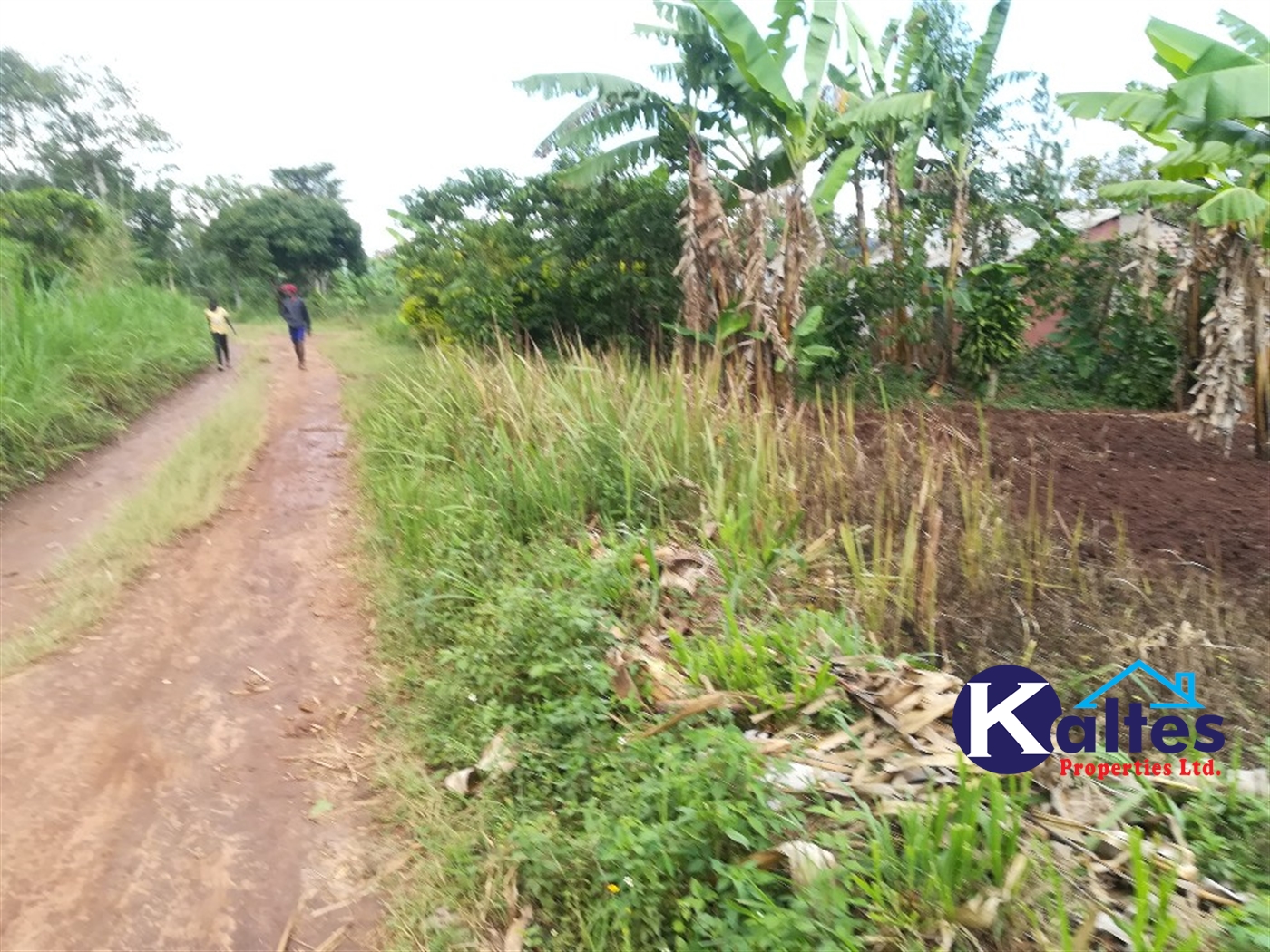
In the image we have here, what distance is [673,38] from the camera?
768 centimetres

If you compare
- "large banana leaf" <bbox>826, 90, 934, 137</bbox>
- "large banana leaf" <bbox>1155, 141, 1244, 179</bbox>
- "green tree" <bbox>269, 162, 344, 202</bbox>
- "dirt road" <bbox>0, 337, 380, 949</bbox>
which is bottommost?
"dirt road" <bbox>0, 337, 380, 949</bbox>

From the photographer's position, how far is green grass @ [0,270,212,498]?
6035mm

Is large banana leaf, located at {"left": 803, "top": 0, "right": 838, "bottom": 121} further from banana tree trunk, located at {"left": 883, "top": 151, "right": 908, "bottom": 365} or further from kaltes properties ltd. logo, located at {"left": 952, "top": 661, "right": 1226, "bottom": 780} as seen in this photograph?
kaltes properties ltd. logo, located at {"left": 952, "top": 661, "right": 1226, "bottom": 780}

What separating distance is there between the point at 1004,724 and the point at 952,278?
8.43m

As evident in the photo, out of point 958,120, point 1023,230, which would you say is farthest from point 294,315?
point 1023,230

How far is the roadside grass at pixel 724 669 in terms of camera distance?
6.23 feet

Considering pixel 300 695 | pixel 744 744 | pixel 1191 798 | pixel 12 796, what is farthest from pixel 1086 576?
pixel 12 796

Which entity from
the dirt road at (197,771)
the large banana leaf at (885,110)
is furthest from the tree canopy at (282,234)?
the dirt road at (197,771)

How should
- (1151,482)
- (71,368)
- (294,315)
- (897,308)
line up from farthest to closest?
(294,315)
(897,308)
(71,368)
(1151,482)

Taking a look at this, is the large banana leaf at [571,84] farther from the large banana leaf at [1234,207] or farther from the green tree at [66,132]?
the green tree at [66,132]

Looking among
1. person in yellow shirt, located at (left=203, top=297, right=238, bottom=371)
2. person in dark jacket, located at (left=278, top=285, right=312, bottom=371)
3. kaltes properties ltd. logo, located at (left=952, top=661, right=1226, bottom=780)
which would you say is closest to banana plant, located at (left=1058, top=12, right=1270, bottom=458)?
kaltes properties ltd. logo, located at (left=952, top=661, right=1226, bottom=780)

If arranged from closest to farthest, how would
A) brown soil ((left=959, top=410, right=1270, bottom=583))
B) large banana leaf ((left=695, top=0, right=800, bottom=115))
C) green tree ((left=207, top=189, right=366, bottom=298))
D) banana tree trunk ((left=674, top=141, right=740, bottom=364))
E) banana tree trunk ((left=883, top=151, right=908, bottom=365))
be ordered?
1. brown soil ((left=959, top=410, right=1270, bottom=583))
2. large banana leaf ((left=695, top=0, right=800, bottom=115))
3. banana tree trunk ((left=674, top=141, right=740, bottom=364))
4. banana tree trunk ((left=883, top=151, right=908, bottom=365))
5. green tree ((left=207, top=189, right=366, bottom=298))

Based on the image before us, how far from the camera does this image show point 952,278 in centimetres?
944

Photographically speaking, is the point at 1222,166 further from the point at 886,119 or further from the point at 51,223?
the point at 51,223
